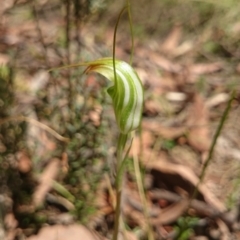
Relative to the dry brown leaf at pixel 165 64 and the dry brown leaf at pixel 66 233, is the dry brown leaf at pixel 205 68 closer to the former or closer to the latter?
the dry brown leaf at pixel 165 64

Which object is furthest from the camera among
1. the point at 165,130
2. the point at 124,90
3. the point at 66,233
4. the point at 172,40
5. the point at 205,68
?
the point at 172,40

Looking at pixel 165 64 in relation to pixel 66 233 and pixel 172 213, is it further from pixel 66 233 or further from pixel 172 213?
pixel 66 233

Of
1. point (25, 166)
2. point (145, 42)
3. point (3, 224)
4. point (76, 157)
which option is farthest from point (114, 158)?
point (145, 42)

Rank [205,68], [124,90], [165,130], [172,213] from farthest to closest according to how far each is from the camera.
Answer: [205,68], [165,130], [172,213], [124,90]

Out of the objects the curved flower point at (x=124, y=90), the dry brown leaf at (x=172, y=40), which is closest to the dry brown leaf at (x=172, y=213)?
the curved flower point at (x=124, y=90)

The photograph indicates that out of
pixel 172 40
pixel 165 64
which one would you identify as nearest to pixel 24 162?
pixel 165 64

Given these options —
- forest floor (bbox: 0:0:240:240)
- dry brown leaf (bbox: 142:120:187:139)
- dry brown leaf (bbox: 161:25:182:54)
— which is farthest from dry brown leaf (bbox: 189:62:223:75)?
dry brown leaf (bbox: 142:120:187:139)

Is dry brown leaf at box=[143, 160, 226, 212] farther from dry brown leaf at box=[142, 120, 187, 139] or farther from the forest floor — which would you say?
dry brown leaf at box=[142, 120, 187, 139]
